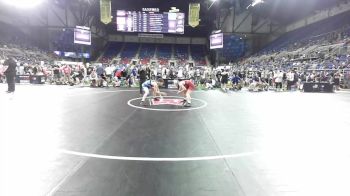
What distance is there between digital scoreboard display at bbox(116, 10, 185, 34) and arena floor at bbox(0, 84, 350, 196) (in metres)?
22.7

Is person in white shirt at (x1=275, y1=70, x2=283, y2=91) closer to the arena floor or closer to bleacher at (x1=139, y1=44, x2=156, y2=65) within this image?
the arena floor

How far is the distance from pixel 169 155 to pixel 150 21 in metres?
26.6

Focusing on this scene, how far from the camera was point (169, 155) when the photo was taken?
4410 mm

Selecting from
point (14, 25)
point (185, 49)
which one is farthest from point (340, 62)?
point (14, 25)

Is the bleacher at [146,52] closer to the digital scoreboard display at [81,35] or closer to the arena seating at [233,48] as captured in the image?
the arena seating at [233,48]

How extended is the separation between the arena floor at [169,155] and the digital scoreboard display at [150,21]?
74.5ft

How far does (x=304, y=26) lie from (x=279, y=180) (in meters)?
37.2

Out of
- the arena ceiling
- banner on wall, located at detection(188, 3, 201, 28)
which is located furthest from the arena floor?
the arena ceiling

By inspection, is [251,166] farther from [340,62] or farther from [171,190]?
[340,62]

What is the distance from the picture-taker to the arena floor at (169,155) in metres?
3.26

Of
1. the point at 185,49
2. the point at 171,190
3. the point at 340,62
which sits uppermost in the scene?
the point at 185,49

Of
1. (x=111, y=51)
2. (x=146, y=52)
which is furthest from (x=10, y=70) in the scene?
(x=111, y=51)

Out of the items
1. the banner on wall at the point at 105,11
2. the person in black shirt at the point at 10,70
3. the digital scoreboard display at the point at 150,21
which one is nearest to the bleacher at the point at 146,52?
the digital scoreboard display at the point at 150,21

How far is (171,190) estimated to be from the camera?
3170mm
